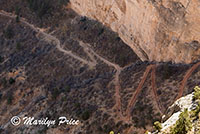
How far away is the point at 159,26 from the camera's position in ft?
86.4

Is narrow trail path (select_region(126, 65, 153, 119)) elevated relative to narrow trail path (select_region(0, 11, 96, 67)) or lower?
lower

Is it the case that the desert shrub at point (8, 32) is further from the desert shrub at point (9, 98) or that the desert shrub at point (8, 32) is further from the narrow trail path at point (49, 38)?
the desert shrub at point (9, 98)

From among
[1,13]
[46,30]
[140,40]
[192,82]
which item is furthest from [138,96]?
[1,13]

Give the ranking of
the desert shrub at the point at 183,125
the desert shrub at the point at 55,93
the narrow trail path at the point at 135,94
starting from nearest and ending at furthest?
the desert shrub at the point at 183,125 → the narrow trail path at the point at 135,94 → the desert shrub at the point at 55,93

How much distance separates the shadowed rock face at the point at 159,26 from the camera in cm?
2320

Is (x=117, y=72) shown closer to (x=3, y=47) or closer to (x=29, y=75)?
(x=29, y=75)

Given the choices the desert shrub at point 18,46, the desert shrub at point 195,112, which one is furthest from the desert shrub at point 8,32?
Result: the desert shrub at point 195,112

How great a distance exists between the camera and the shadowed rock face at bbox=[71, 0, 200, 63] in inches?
914

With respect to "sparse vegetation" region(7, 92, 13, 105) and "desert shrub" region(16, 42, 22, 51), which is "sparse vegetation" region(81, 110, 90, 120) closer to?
"sparse vegetation" region(7, 92, 13, 105)

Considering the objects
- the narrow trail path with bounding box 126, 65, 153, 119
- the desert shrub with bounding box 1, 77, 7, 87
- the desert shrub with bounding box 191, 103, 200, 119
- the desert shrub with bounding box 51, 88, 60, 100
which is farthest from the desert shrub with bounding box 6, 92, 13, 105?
the desert shrub with bounding box 191, 103, 200, 119

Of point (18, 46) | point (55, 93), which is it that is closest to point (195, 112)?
point (55, 93)

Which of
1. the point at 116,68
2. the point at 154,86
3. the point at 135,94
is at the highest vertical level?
the point at 116,68

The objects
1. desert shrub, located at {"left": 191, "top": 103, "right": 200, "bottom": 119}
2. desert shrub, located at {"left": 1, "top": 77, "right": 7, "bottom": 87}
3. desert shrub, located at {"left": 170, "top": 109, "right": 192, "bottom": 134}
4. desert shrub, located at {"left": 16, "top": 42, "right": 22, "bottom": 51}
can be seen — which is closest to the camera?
desert shrub, located at {"left": 170, "top": 109, "right": 192, "bottom": 134}

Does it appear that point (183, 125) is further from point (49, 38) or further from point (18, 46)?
point (18, 46)
